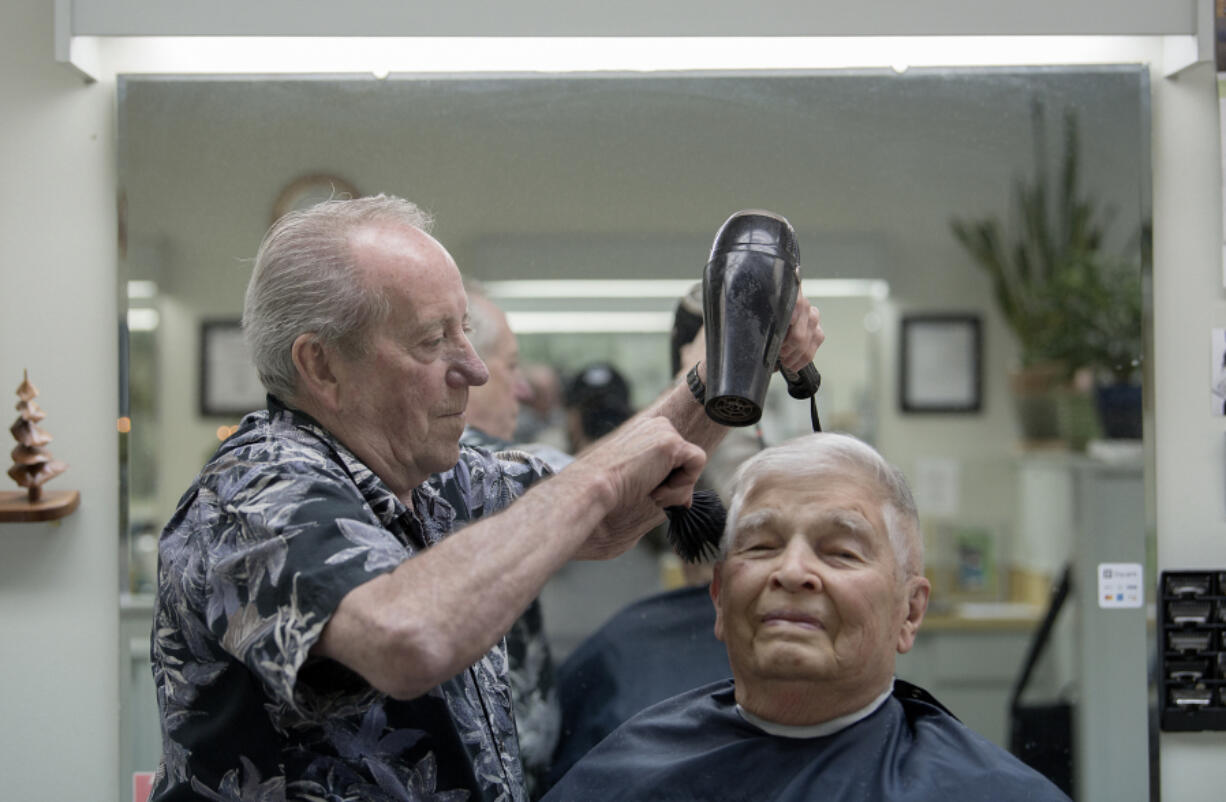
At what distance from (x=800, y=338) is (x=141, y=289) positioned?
1416mm

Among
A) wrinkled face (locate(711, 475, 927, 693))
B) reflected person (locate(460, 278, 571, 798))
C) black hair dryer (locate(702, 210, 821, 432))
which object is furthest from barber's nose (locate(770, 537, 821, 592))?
reflected person (locate(460, 278, 571, 798))

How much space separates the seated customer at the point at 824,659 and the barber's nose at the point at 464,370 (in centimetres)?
43

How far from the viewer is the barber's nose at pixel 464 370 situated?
1.47 m

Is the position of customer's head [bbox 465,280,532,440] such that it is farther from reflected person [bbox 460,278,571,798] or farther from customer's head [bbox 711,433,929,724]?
customer's head [bbox 711,433,929,724]

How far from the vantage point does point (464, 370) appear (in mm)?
1478

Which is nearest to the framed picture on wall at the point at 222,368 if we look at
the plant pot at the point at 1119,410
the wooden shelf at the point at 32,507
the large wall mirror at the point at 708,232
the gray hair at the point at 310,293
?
the large wall mirror at the point at 708,232

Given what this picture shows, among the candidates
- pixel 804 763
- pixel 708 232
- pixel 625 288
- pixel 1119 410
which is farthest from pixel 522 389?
pixel 1119 410

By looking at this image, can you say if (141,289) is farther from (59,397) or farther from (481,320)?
(481,320)

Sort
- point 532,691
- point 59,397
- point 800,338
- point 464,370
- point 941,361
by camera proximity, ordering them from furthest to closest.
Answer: point 941,361 < point 532,691 < point 59,397 < point 800,338 < point 464,370

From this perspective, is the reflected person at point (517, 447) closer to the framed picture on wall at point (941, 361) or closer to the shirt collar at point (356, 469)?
the framed picture on wall at point (941, 361)

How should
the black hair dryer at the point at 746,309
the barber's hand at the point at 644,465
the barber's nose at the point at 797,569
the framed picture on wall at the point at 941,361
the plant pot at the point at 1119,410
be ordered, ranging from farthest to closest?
the framed picture on wall at the point at 941,361 → the plant pot at the point at 1119,410 → the barber's nose at the point at 797,569 → the black hair dryer at the point at 746,309 → the barber's hand at the point at 644,465

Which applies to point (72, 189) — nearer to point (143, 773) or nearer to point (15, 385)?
point (15, 385)

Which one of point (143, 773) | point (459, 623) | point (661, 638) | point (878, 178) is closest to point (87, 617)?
point (143, 773)

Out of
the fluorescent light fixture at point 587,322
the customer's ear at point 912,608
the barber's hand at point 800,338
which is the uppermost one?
the fluorescent light fixture at point 587,322
